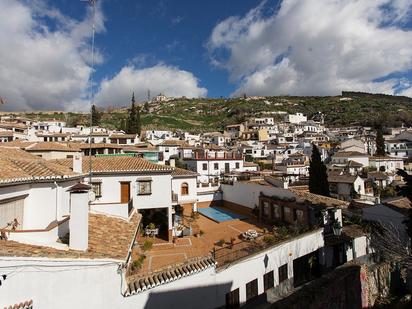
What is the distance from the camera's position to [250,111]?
143m

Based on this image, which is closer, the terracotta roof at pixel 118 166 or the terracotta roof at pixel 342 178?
the terracotta roof at pixel 118 166

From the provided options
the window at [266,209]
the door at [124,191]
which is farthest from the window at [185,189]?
the door at [124,191]

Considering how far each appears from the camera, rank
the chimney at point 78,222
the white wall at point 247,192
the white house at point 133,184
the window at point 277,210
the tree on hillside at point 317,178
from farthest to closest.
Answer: the tree on hillside at point 317,178 < the white wall at point 247,192 < the window at point 277,210 < the white house at point 133,184 < the chimney at point 78,222

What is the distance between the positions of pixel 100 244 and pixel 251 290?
899cm

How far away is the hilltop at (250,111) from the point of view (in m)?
118

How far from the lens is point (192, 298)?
12.3 meters

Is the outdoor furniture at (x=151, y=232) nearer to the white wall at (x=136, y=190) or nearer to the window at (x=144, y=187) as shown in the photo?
the white wall at (x=136, y=190)

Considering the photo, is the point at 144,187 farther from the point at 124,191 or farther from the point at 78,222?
the point at 78,222

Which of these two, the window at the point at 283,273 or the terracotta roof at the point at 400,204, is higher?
the terracotta roof at the point at 400,204

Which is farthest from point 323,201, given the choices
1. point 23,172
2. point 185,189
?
point 23,172

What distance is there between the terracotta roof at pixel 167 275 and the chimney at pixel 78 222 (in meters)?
2.29

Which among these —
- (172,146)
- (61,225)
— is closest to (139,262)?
(61,225)

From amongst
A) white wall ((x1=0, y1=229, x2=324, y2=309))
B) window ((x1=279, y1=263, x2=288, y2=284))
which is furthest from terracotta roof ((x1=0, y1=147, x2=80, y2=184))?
window ((x1=279, y1=263, x2=288, y2=284))

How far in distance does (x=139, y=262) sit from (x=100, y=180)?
908cm
